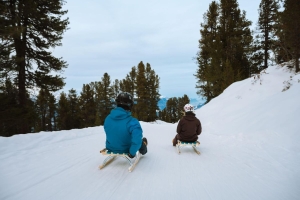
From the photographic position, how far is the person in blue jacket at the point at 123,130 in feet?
13.2

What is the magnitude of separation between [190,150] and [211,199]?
3367 mm

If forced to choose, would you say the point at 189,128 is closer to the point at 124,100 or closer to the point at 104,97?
the point at 124,100

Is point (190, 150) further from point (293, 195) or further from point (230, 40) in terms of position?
point (230, 40)

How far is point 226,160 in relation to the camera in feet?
16.4

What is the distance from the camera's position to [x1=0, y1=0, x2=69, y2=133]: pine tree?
10414mm

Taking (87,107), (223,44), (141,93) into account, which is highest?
(223,44)

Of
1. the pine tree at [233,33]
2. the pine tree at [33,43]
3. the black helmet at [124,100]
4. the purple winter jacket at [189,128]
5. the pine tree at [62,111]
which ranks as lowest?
the pine tree at [62,111]

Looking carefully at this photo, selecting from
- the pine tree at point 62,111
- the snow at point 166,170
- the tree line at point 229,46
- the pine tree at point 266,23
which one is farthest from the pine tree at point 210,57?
the pine tree at point 62,111

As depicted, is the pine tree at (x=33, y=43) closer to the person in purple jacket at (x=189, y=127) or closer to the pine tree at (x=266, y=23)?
the person in purple jacket at (x=189, y=127)

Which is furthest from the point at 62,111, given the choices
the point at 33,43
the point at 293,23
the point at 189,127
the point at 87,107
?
the point at 293,23

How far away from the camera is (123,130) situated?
13.5 ft

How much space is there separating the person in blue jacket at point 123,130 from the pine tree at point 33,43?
9862 mm

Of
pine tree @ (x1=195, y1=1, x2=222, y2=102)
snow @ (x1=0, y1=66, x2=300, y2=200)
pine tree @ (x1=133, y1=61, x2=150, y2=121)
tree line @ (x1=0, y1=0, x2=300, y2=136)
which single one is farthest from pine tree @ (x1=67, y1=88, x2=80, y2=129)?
snow @ (x1=0, y1=66, x2=300, y2=200)

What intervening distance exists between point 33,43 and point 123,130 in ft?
40.3
